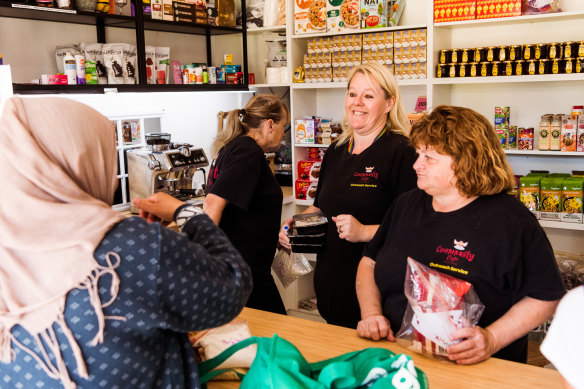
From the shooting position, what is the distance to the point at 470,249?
5.65 ft

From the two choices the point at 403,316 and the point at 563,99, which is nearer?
the point at 403,316

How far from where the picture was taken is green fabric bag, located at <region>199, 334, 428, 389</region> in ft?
3.83

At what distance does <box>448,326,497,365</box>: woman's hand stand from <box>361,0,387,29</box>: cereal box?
2786 millimetres

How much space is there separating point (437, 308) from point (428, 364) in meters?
0.15

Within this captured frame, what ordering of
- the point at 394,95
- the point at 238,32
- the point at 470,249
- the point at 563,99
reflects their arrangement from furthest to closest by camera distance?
the point at 238,32, the point at 563,99, the point at 394,95, the point at 470,249

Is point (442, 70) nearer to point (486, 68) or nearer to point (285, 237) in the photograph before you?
point (486, 68)

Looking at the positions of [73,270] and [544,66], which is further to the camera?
[544,66]

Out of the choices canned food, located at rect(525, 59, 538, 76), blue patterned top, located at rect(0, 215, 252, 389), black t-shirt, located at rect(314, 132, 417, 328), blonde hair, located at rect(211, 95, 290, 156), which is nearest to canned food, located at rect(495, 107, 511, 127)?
canned food, located at rect(525, 59, 538, 76)

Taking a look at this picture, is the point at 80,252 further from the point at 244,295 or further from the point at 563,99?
the point at 563,99

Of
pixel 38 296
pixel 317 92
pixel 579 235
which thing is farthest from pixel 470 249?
pixel 317 92

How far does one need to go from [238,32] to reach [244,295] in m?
3.55

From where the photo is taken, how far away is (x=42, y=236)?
1023mm

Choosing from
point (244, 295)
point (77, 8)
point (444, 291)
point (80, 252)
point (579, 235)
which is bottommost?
point (579, 235)

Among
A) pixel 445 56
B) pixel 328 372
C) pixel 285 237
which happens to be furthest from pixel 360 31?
pixel 328 372
